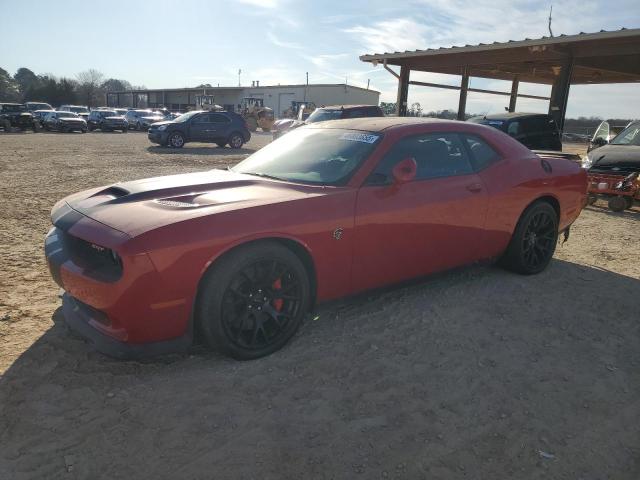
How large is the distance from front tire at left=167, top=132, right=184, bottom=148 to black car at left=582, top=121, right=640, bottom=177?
15.1m

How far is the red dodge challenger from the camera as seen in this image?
8.37 feet

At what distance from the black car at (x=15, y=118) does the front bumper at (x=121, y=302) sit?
29665mm

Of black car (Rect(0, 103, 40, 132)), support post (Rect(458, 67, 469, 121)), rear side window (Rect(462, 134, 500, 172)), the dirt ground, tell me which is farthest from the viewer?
black car (Rect(0, 103, 40, 132))

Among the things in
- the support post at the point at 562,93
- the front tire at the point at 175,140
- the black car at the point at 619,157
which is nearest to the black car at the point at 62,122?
the front tire at the point at 175,140

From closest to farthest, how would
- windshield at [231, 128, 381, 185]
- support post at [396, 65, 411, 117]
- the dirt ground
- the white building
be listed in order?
the dirt ground
windshield at [231, 128, 381, 185]
support post at [396, 65, 411, 117]
the white building

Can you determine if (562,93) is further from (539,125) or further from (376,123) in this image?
(376,123)

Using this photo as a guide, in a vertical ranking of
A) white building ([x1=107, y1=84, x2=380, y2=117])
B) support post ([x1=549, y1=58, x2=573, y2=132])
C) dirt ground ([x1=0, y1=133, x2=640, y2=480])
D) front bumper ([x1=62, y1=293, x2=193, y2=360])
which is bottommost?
dirt ground ([x1=0, y1=133, x2=640, y2=480])

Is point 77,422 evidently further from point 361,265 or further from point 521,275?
point 521,275

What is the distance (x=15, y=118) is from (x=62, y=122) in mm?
2382

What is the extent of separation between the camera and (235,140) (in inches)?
787

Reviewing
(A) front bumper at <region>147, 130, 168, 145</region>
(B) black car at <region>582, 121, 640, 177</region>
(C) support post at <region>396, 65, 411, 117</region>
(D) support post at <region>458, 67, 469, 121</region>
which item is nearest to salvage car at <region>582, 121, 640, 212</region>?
(B) black car at <region>582, 121, 640, 177</region>

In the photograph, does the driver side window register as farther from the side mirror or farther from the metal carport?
the metal carport

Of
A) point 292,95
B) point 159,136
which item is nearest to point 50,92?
point 292,95

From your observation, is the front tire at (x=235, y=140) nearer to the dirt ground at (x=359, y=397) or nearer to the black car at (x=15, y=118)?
the black car at (x=15, y=118)
